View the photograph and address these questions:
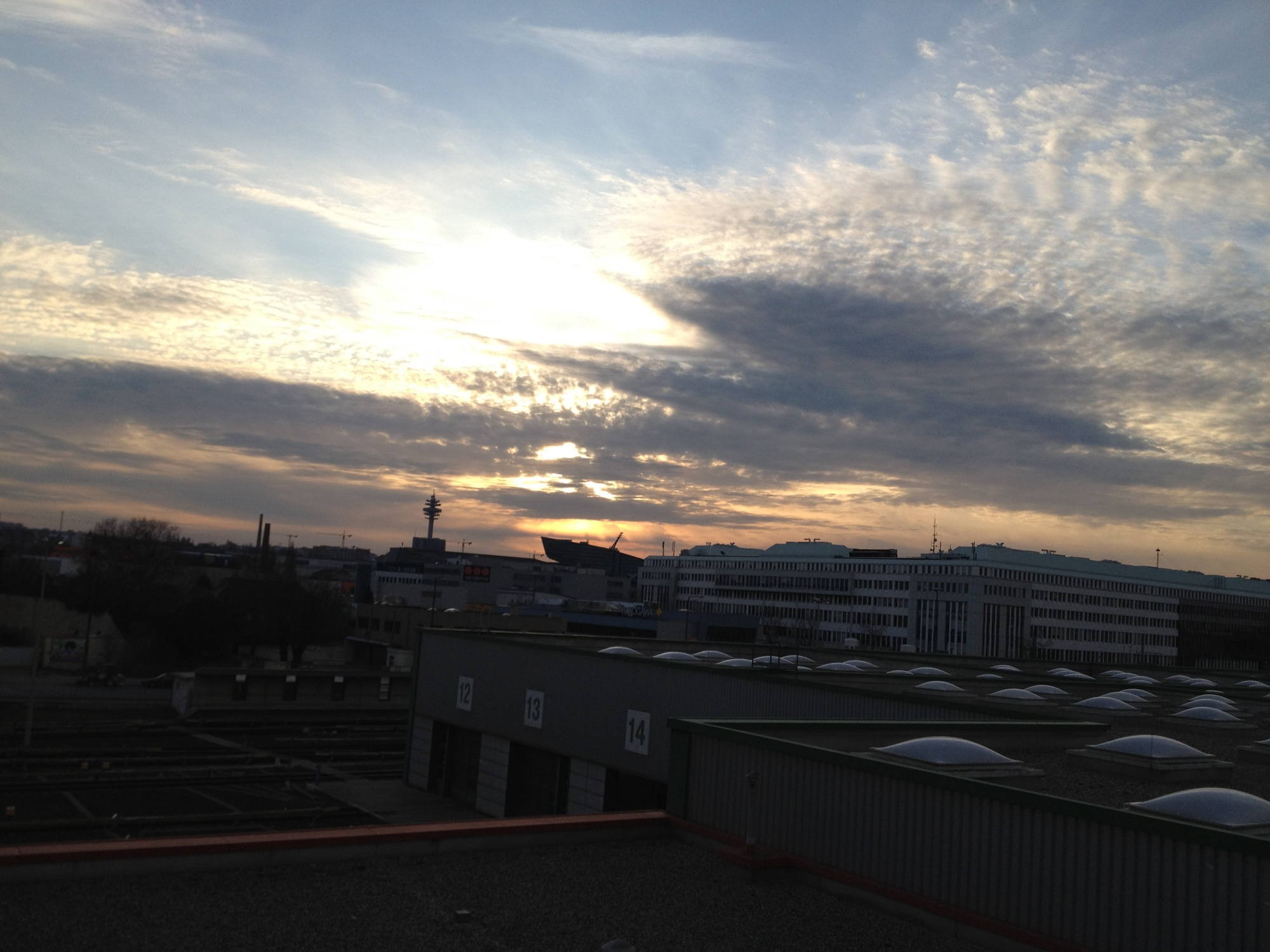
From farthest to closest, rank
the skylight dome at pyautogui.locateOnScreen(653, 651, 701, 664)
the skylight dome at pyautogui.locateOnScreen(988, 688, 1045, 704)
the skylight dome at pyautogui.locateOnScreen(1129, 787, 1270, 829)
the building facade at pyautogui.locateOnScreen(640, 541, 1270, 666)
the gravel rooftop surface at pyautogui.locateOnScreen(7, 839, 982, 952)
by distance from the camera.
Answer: the building facade at pyautogui.locateOnScreen(640, 541, 1270, 666) < the skylight dome at pyautogui.locateOnScreen(653, 651, 701, 664) < the skylight dome at pyautogui.locateOnScreen(988, 688, 1045, 704) < the skylight dome at pyautogui.locateOnScreen(1129, 787, 1270, 829) < the gravel rooftop surface at pyautogui.locateOnScreen(7, 839, 982, 952)

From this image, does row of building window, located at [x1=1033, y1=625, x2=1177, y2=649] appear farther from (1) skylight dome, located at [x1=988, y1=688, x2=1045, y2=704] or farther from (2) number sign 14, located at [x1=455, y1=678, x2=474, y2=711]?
(2) number sign 14, located at [x1=455, y1=678, x2=474, y2=711]

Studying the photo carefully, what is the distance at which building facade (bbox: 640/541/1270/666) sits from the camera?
127m

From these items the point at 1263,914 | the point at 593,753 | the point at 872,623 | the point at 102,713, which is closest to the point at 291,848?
the point at 1263,914

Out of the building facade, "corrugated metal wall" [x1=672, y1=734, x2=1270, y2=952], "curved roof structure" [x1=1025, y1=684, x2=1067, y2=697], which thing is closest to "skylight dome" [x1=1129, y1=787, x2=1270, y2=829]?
"corrugated metal wall" [x1=672, y1=734, x2=1270, y2=952]

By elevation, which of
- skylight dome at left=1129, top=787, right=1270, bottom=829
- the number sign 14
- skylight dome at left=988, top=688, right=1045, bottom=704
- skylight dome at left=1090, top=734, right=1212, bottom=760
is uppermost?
skylight dome at left=1129, top=787, right=1270, bottom=829

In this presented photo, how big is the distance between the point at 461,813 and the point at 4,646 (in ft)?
202

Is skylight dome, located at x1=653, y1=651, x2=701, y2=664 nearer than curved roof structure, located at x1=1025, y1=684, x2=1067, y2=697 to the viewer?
No

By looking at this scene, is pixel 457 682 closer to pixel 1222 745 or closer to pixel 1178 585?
pixel 1222 745

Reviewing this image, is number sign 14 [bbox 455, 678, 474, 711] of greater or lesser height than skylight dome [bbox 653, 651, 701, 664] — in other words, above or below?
below

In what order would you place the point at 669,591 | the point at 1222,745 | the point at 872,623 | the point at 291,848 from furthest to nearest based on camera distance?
the point at 669,591 < the point at 872,623 < the point at 1222,745 < the point at 291,848

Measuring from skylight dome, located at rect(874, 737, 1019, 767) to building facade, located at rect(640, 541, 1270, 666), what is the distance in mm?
98936

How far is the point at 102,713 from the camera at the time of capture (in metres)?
56.9

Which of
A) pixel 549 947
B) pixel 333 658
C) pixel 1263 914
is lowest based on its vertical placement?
pixel 333 658

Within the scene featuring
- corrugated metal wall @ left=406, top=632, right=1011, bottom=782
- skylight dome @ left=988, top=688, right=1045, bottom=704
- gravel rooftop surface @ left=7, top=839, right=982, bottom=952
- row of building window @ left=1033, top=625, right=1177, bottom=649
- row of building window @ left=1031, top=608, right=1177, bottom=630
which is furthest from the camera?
row of building window @ left=1031, top=608, right=1177, bottom=630
